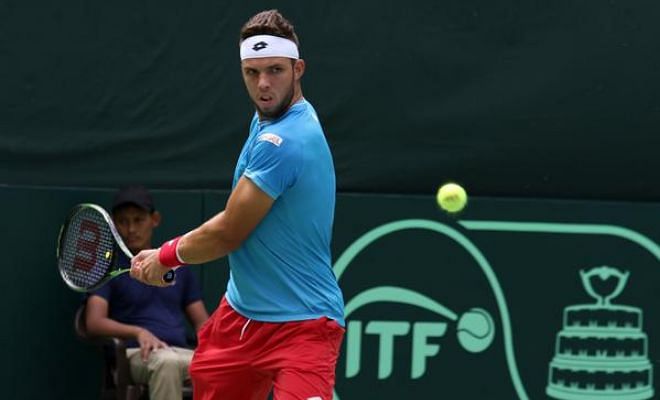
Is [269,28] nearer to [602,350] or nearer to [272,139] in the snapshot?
[272,139]

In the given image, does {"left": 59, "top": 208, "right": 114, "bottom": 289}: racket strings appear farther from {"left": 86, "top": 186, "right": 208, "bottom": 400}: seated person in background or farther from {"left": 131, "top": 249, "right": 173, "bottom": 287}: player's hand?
{"left": 86, "top": 186, "right": 208, "bottom": 400}: seated person in background

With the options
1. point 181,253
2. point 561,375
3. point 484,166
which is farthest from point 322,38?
point 181,253

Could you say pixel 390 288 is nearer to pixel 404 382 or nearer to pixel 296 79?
pixel 404 382

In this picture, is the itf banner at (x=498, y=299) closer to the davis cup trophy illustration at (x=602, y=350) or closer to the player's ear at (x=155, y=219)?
the davis cup trophy illustration at (x=602, y=350)

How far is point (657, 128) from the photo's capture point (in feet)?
19.7

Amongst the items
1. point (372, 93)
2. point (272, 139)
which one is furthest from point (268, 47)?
point (372, 93)

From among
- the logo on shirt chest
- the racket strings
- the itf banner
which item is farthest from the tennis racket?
the itf banner

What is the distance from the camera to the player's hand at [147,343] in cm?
516

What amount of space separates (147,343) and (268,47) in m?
1.65

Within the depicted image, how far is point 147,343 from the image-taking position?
518 cm

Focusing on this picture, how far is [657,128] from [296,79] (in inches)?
99.8

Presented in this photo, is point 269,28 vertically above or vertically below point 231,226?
above

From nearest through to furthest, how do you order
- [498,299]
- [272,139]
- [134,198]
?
[272,139]
[134,198]
[498,299]

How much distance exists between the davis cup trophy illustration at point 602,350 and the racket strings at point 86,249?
7.39ft
